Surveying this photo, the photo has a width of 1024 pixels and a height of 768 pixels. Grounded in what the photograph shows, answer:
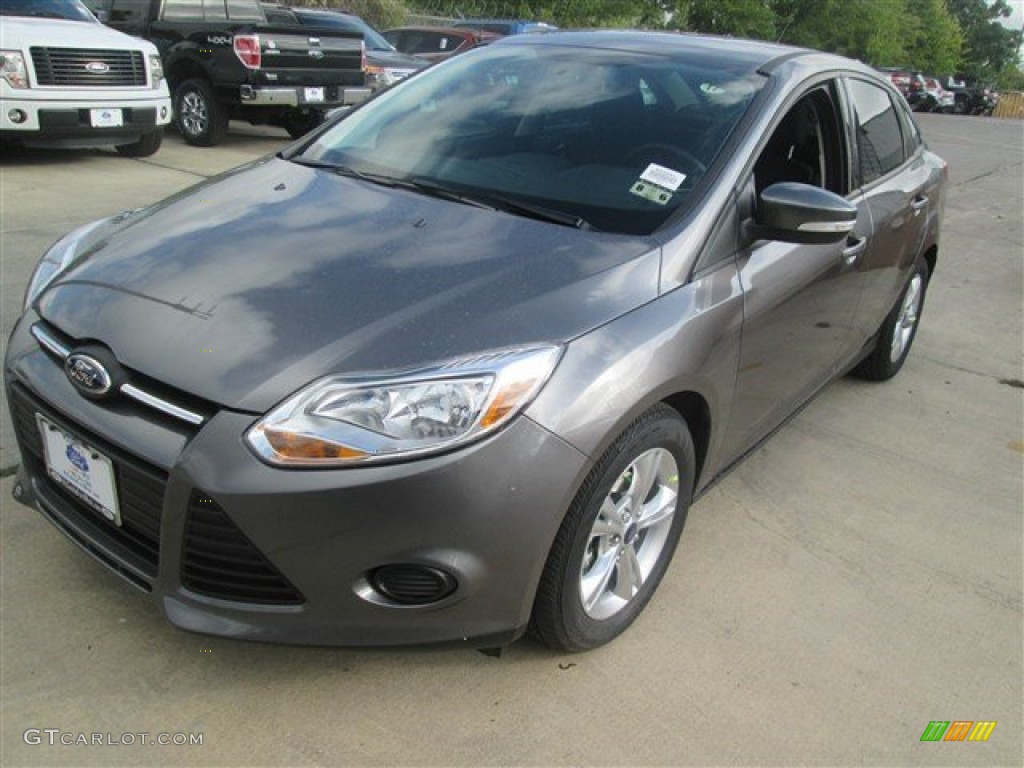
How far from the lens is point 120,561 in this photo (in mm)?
2189

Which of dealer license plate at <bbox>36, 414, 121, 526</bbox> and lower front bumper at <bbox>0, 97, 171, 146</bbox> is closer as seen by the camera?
dealer license plate at <bbox>36, 414, 121, 526</bbox>

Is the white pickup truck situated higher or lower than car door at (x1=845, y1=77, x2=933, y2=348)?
lower

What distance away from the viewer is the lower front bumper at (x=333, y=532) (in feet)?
6.28

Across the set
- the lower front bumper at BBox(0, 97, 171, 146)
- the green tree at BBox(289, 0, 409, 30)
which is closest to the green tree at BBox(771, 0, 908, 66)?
the green tree at BBox(289, 0, 409, 30)

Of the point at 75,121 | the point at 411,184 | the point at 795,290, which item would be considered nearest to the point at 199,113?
the point at 75,121

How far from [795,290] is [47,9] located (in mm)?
7915

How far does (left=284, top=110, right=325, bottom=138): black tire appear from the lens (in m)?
10.9

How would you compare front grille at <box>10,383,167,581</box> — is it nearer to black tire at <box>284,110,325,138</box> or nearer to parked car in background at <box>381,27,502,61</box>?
black tire at <box>284,110,325,138</box>

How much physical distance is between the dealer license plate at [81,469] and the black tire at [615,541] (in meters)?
1.06

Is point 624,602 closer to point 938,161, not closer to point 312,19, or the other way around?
point 938,161

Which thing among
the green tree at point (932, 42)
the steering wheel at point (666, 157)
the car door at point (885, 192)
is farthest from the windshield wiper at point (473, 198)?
the green tree at point (932, 42)

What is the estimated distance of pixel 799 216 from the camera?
2.62 metres

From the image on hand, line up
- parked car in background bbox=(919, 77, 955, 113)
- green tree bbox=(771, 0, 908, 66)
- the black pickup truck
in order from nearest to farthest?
the black pickup truck → parked car in background bbox=(919, 77, 955, 113) → green tree bbox=(771, 0, 908, 66)

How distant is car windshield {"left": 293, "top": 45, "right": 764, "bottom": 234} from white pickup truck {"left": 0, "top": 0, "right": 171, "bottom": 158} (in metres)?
5.33
